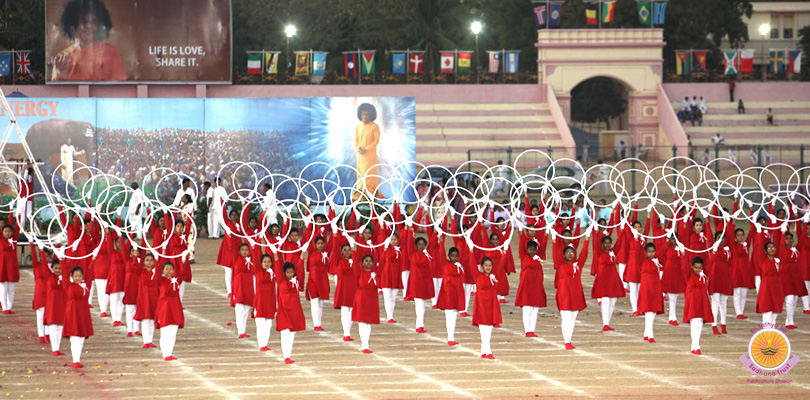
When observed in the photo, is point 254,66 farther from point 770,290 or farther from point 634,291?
point 770,290

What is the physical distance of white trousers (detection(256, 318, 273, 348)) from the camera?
13890 millimetres

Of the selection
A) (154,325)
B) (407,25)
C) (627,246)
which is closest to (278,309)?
(154,325)

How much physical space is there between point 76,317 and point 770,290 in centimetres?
890

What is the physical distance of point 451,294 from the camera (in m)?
14.3

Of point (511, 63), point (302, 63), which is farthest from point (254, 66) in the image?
point (511, 63)

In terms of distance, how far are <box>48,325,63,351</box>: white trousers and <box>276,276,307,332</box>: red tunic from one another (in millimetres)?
2650

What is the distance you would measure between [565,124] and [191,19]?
49.2 ft

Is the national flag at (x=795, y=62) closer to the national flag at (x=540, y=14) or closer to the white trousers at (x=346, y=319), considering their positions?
the national flag at (x=540, y=14)

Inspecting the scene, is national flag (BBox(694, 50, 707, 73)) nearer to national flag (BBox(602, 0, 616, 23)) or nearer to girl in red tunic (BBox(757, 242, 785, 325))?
national flag (BBox(602, 0, 616, 23))

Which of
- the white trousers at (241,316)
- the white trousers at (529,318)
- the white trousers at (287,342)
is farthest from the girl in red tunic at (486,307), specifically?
the white trousers at (241,316)

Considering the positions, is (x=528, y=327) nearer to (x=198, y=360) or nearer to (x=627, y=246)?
(x=627, y=246)

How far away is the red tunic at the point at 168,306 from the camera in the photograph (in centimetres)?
1329

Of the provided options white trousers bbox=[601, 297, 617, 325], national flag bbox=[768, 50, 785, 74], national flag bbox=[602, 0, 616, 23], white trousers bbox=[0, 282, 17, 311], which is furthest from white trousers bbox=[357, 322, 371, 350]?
national flag bbox=[768, 50, 785, 74]

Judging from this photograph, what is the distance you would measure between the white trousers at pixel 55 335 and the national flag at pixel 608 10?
1444 inches
